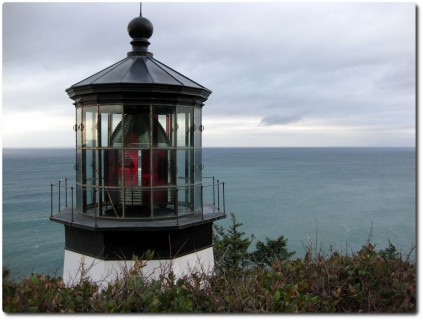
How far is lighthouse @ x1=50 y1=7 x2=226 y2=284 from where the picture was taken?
5059mm

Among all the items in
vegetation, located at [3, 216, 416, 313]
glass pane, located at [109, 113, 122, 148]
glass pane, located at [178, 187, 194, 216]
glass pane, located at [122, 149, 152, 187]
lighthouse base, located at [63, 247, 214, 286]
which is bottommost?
lighthouse base, located at [63, 247, 214, 286]

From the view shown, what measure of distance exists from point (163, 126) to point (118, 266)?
1786mm

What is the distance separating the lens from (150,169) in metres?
5.18

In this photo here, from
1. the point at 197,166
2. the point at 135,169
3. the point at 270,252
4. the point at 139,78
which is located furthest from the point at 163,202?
the point at 270,252

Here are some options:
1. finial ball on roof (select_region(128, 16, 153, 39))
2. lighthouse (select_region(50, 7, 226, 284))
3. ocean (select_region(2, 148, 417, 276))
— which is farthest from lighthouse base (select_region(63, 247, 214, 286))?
ocean (select_region(2, 148, 417, 276))

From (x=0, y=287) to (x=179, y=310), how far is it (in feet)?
4.79

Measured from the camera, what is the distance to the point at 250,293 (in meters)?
3.74

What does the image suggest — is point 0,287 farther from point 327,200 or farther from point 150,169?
point 327,200

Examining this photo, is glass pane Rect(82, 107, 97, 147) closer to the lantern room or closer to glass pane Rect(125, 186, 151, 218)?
the lantern room

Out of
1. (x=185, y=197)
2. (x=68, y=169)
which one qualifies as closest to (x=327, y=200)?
(x=68, y=169)

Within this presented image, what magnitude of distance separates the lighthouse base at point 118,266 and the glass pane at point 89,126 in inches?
56.5

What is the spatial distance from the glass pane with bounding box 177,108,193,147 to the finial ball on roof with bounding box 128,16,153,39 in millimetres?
1200

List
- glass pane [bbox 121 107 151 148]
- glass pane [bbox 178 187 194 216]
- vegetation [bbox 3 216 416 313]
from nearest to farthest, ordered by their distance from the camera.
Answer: vegetation [bbox 3 216 416 313] → glass pane [bbox 121 107 151 148] → glass pane [bbox 178 187 194 216]

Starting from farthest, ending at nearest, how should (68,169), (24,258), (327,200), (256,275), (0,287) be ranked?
(327,200), (68,169), (24,258), (256,275), (0,287)
